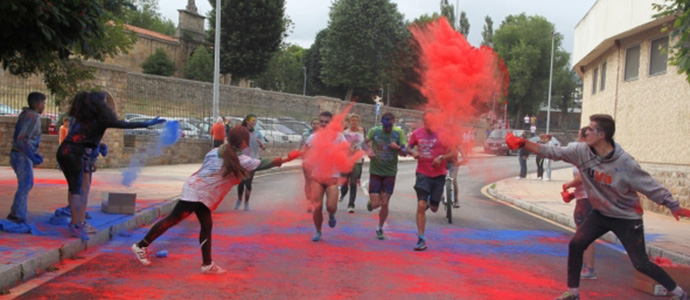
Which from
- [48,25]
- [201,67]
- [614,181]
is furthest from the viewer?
[201,67]

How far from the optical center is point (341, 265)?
23.3 feet

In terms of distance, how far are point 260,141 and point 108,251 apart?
18.1 feet

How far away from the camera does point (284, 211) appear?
1182 centimetres

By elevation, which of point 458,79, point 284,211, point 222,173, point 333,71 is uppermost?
point 333,71

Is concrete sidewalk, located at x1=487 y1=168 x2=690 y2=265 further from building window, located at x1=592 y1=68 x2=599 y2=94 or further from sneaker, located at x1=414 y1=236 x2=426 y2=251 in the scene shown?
building window, located at x1=592 y1=68 x2=599 y2=94

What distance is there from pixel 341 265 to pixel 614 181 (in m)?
3.11

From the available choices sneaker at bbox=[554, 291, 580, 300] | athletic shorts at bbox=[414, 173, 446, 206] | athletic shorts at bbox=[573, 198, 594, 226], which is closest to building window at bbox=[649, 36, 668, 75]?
athletic shorts at bbox=[414, 173, 446, 206]

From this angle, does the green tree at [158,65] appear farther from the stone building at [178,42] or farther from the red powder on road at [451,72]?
the red powder on road at [451,72]

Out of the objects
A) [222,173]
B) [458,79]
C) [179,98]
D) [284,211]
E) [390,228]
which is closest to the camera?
[222,173]

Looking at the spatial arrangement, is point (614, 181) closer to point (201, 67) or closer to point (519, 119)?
point (201, 67)

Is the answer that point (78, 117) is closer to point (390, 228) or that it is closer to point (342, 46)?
point (390, 228)

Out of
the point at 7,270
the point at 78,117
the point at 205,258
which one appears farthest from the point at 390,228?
the point at 7,270

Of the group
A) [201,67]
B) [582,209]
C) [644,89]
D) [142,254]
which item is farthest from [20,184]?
[201,67]

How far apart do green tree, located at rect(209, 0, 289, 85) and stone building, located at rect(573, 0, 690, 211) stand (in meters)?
31.7
